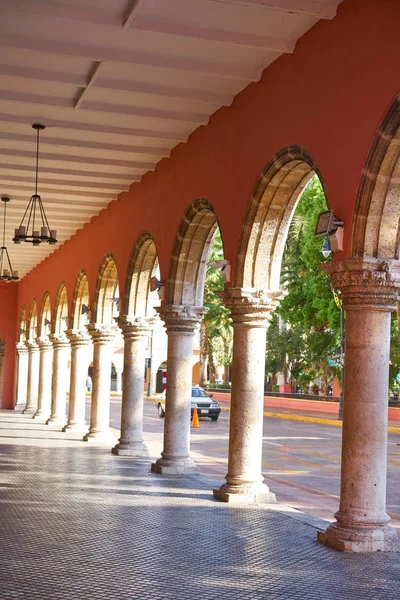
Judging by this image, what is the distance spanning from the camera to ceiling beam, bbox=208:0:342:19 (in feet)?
25.3

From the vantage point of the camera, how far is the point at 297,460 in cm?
1742

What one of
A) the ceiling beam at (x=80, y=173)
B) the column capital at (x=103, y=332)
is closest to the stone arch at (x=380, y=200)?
the ceiling beam at (x=80, y=173)

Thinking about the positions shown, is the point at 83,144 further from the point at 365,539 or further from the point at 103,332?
the point at 365,539

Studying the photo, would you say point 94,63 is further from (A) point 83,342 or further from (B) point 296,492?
(A) point 83,342

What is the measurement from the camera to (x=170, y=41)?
8.98 meters

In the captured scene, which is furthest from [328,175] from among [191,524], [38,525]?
[38,525]

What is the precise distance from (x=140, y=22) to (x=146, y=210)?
6780 mm

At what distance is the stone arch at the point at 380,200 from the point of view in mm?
7566

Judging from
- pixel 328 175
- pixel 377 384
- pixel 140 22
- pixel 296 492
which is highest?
pixel 140 22

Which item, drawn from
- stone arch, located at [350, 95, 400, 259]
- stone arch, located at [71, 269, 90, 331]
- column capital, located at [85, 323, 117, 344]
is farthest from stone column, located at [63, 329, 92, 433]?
stone arch, located at [350, 95, 400, 259]

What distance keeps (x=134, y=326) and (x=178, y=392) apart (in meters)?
3.09

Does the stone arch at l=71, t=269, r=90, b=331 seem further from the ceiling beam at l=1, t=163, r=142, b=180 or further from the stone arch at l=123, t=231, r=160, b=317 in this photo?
the ceiling beam at l=1, t=163, r=142, b=180

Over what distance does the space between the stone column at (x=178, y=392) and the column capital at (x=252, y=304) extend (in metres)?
2.63

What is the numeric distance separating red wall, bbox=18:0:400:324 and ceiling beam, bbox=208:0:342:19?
111mm
